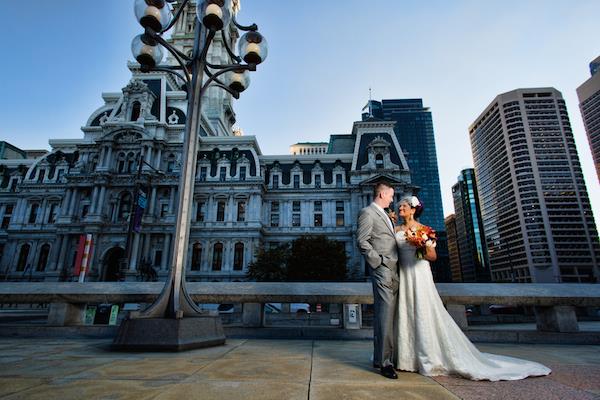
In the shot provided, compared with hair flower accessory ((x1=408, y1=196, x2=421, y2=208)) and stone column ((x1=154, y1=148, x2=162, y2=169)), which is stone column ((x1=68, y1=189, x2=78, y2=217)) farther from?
hair flower accessory ((x1=408, y1=196, x2=421, y2=208))

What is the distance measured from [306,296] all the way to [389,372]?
3247mm

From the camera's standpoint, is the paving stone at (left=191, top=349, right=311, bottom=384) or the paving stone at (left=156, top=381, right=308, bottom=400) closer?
the paving stone at (left=156, top=381, right=308, bottom=400)

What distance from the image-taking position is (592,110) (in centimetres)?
11994

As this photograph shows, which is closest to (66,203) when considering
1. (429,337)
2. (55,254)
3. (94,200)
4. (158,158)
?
(94,200)

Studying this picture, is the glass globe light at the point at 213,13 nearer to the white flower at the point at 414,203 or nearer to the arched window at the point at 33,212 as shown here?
the white flower at the point at 414,203

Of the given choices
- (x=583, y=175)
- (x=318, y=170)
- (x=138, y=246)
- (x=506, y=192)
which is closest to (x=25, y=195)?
(x=138, y=246)

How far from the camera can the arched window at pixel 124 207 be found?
3634 cm

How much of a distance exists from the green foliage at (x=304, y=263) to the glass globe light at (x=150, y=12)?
86.7ft

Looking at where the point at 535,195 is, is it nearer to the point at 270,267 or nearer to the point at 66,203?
the point at 270,267

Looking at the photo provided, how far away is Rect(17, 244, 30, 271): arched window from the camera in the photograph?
36.8 metres

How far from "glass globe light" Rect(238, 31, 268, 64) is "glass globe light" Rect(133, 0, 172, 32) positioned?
1651 millimetres

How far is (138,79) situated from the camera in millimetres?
42844

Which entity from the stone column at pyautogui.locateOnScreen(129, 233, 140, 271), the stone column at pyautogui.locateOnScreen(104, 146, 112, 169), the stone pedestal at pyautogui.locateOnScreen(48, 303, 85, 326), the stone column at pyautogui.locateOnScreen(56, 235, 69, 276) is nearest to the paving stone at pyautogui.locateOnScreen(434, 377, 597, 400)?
the stone pedestal at pyautogui.locateOnScreen(48, 303, 85, 326)

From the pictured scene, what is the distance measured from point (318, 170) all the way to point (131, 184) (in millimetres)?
23884
